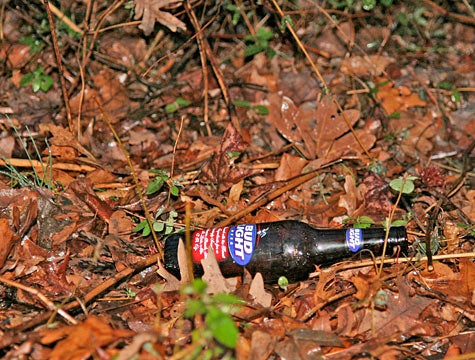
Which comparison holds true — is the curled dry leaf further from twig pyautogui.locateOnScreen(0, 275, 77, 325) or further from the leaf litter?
twig pyautogui.locateOnScreen(0, 275, 77, 325)

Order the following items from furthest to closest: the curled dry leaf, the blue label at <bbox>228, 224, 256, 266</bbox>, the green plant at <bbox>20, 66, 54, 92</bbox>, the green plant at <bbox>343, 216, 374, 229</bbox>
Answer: the green plant at <bbox>20, 66, 54, 92</bbox> < the curled dry leaf < the green plant at <bbox>343, 216, 374, 229</bbox> < the blue label at <bbox>228, 224, 256, 266</bbox>

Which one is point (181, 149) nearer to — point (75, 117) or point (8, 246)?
point (75, 117)

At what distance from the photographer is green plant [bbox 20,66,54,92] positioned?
11.8 ft

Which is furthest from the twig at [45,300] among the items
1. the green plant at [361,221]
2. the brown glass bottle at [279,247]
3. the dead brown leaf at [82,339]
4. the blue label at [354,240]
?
the green plant at [361,221]

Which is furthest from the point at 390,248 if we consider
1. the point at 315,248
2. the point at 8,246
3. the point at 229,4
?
the point at 229,4

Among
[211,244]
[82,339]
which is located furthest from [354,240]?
[82,339]

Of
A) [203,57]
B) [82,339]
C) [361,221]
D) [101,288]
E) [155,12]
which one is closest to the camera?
[82,339]

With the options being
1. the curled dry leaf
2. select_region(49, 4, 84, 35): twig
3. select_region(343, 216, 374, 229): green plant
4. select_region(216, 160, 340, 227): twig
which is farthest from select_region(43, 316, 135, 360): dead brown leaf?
select_region(49, 4, 84, 35): twig

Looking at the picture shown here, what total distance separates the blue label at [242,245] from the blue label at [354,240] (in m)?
0.39

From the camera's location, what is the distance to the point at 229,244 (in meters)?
2.51

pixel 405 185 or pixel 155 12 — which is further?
pixel 155 12

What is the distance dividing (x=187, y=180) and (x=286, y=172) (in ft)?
1.65

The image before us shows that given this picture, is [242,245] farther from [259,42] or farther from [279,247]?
[259,42]

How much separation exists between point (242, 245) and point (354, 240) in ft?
1.52
